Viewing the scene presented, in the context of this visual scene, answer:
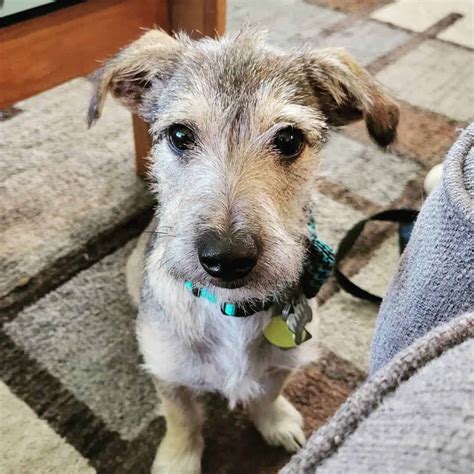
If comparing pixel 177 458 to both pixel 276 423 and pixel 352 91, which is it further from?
pixel 352 91

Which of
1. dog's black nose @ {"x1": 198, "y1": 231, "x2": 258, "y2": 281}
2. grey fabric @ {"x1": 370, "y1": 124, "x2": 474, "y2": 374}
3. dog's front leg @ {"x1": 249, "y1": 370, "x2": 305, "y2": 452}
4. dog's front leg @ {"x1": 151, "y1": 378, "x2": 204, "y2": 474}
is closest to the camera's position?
grey fabric @ {"x1": 370, "y1": 124, "x2": 474, "y2": 374}

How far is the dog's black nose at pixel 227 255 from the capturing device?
90cm

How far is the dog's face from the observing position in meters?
0.95

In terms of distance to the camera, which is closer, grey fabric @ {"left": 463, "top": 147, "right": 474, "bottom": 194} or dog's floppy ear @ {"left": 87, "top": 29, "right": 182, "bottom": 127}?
grey fabric @ {"left": 463, "top": 147, "right": 474, "bottom": 194}

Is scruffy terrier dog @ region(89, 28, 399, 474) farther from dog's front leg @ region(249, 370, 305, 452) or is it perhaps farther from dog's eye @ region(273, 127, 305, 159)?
dog's front leg @ region(249, 370, 305, 452)

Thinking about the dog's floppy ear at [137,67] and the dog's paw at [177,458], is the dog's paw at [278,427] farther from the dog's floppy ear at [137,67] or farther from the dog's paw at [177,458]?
the dog's floppy ear at [137,67]

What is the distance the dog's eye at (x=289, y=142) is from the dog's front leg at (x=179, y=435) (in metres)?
0.57

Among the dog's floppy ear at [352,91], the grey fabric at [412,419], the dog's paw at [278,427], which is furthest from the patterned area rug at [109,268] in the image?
the grey fabric at [412,419]

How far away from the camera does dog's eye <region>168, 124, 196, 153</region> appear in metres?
1.09

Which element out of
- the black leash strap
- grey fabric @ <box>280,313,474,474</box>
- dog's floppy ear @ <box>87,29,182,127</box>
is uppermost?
grey fabric @ <box>280,313,474,474</box>

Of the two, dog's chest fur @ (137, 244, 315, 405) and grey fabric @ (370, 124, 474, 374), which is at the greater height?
grey fabric @ (370, 124, 474, 374)

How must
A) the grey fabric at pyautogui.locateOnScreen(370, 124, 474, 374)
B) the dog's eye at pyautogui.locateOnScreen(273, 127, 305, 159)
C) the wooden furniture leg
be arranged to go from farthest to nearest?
the wooden furniture leg
the dog's eye at pyautogui.locateOnScreen(273, 127, 305, 159)
the grey fabric at pyautogui.locateOnScreen(370, 124, 474, 374)

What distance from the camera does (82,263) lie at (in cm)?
181

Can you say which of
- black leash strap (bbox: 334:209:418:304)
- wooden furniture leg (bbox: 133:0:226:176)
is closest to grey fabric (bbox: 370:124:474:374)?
black leash strap (bbox: 334:209:418:304)
